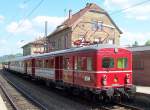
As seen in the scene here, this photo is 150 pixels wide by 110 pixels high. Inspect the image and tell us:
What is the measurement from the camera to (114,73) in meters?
18.2

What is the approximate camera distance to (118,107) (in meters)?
18.0

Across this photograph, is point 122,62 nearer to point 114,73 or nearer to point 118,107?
point 114,73

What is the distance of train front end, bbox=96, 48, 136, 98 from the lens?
1767 centimetres

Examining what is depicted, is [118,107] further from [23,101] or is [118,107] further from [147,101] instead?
[23,101]

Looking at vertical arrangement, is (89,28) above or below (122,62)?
above

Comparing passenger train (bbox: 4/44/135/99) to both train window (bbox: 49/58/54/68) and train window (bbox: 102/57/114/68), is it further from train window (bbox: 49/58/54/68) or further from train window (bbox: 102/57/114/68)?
train window (bbox: 49/58/54/68)

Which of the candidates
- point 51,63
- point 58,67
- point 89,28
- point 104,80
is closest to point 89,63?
point 104,80

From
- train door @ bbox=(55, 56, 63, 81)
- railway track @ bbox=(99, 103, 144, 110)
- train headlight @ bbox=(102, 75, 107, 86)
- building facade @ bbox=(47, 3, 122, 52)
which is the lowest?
railway track @ bbox=(99, 103, 144, 110)

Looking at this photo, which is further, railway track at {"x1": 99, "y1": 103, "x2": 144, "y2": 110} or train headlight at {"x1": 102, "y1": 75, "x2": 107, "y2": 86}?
train headlight at {"x1": 102, "y1": 75, "x2": 107, "y2": 86}

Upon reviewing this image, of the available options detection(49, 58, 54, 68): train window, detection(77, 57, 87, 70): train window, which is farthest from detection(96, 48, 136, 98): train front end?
detection(49, 58, 54, 68): train window

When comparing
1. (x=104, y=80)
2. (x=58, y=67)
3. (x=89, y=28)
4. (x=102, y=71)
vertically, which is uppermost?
(x=89, y=28)

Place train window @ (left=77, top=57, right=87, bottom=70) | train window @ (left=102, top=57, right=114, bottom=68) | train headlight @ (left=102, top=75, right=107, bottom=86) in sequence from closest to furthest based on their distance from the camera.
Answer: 1. train headlight @ (left=102, top=75, right=107, bottom=86)
2. train window @ (left=102, top=57, right=114, bottom=68)
3. train window @ (left=77, top=57, right=87, bottom=70)

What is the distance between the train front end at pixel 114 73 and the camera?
696 inches

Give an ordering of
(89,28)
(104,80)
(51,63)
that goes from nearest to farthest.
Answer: (104,80) → (51,63) → (89,28)
